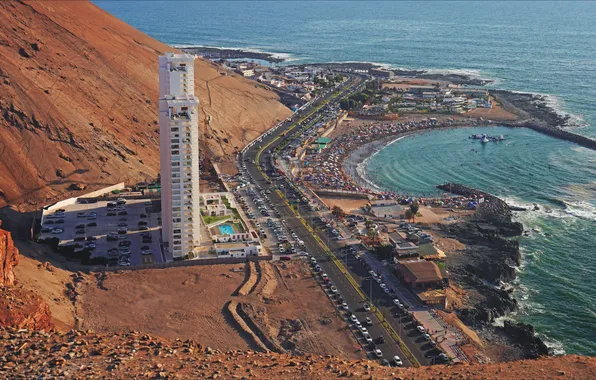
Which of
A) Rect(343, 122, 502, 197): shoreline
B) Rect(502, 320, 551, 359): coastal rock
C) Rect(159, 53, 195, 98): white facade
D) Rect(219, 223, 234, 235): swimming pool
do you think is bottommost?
Rect(502, 320, 551, 359): coastal rock

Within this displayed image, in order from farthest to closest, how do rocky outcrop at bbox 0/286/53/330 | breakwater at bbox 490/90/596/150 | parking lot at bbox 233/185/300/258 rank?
breakwater at bbox 490/90/596/150 < parking lot at bbox 233/185/300/258 < rocky outcrop at bbox 0/286/53/330

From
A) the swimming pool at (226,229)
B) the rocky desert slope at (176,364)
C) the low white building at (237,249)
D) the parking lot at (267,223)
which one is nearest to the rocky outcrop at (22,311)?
the rocky desert slope at (176,364)

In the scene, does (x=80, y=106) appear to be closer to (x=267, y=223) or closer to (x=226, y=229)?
(x=267, y=223)

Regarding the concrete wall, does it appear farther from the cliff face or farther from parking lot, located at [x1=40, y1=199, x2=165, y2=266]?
the cliff face

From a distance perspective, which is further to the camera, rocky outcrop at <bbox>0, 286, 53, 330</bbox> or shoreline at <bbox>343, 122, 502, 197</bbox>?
shoreline at <bbox>343, 122, 502, 197</bbox>

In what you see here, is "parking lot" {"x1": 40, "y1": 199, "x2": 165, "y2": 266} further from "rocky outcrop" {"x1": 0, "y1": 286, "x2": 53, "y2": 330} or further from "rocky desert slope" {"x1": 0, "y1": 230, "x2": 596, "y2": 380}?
"rocky desert slope" {"x1": 0, "y1": 230, "x2": 596, "y2": 380}

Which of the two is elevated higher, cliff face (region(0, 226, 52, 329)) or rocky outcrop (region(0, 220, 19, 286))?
rocky outcrop (region(0, 220, 19, 286))

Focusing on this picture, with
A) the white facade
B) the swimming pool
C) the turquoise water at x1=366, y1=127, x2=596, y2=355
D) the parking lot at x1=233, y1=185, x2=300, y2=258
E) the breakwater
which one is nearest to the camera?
the turquoise water at x1=366, y1=127, x2=596, y2=355

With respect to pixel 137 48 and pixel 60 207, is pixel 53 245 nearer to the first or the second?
pixel 60 207

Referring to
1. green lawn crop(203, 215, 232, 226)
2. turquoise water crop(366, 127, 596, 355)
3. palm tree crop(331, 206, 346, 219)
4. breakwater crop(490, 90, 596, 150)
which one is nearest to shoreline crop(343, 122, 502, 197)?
turquoise water crop(366, 127, 596, 355)
